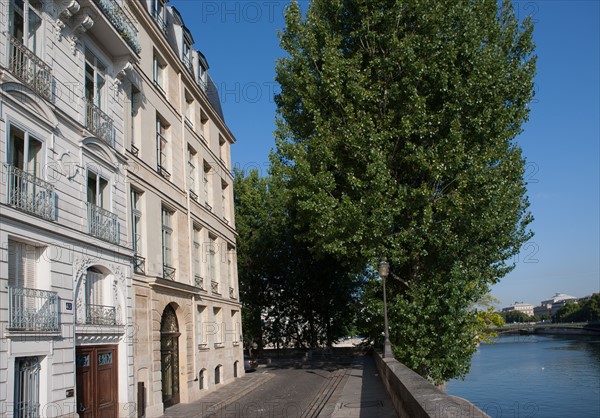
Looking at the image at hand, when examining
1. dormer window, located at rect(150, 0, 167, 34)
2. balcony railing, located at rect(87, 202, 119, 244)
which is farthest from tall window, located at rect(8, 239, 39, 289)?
dormer window, located at rect(150, 0, 167, 34)

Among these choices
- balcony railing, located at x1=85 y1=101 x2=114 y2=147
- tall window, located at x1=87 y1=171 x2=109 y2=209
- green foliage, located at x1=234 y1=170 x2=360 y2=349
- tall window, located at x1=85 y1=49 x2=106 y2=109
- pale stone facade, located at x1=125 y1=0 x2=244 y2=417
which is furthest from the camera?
green foliage, located at x1=234 y1=170 x2=360 y2=349

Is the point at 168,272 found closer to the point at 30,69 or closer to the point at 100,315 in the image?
the point at 100,315

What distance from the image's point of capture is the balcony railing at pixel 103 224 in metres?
13.8

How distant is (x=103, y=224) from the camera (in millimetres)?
14359

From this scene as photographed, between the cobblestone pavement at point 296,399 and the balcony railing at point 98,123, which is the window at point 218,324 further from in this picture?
the balcony railing at point 98,123

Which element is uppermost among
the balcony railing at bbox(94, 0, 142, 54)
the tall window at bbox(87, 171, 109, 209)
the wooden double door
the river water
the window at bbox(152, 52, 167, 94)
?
the window at bbox(152, 52, 167, 94)

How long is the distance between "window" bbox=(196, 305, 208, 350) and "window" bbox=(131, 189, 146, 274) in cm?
620

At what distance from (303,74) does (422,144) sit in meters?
5.27

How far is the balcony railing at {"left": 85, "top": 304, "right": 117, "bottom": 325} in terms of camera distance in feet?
44.1

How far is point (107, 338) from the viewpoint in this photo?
1423 cm

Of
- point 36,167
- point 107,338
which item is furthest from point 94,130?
point 107,338

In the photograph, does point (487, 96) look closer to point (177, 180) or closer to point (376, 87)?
point (376, 87)

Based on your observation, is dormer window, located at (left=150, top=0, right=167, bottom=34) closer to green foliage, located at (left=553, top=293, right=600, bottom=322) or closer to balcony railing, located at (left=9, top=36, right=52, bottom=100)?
balcony railing, located at (left=9, top=36, right=52, bottom=100)

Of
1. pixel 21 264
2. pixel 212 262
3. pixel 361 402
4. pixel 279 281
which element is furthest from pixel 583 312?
pixel 21 264
